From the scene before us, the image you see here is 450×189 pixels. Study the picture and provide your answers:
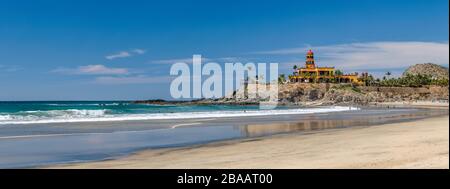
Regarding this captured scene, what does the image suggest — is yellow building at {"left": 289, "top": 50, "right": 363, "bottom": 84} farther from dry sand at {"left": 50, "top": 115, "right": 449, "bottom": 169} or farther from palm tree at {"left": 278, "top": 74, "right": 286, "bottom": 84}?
dry sand at {"left": 50, "top": 115, "right": 449, "bottom": 169}

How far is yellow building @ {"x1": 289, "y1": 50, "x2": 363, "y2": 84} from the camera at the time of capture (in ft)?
470

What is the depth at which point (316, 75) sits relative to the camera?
5664 inches

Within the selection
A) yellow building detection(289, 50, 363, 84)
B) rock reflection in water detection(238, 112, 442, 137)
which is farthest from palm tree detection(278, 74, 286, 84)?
rock reflection in water detection(238, 112, 442, 137)

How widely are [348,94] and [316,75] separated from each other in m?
17.8

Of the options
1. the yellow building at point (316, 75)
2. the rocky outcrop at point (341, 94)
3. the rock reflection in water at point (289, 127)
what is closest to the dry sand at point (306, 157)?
the rock reflection in water at point (289, 127)

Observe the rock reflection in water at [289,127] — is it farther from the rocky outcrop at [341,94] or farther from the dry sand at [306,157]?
the rocky outcrop at [341,94]

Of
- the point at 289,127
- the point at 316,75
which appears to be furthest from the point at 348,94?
the point at 289,127

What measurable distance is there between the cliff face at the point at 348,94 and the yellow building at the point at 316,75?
6391 millimetres
